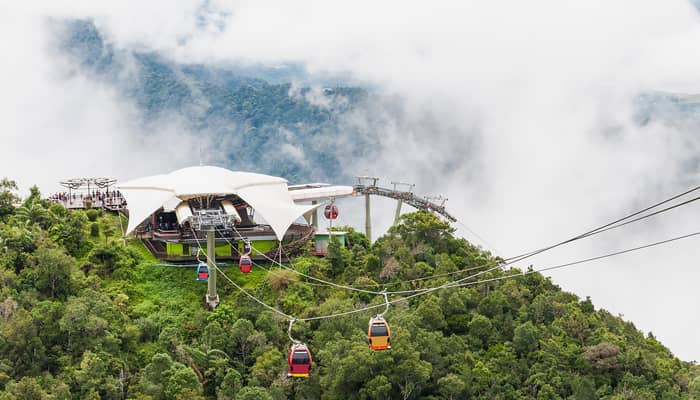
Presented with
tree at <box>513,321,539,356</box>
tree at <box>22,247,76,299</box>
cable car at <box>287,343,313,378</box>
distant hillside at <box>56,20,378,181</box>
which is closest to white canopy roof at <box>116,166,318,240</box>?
tree at <box>22,247,76,299</box>

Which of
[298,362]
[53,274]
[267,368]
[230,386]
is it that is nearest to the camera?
[298,362]

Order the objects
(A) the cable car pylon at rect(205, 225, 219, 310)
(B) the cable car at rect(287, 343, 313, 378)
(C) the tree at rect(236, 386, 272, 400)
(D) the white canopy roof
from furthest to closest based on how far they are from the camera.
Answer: (D) the white canopy roof, (A) the cable car pylon at rect(205, 225, 219, 310), (C) the tree at rect(236, 386, 272, 400), (B) the cable car at rect(287, 343, 313, 378)

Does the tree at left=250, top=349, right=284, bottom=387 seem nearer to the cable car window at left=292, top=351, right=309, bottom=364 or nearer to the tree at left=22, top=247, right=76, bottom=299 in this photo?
the cable car window at left=292, top=351, right=309, bottom=364

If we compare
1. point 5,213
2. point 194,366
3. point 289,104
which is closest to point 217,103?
point 289,104

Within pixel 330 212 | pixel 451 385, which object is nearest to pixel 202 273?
pixel 451 385

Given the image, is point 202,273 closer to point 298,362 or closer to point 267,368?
point 267,368

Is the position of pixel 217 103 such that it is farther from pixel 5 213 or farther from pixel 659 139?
pixel 5 213
